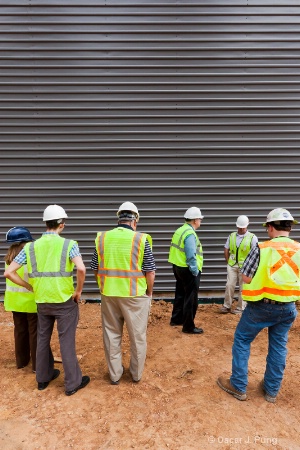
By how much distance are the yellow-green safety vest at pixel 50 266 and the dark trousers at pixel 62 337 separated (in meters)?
0.14

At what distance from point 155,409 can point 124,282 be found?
1.36 meters

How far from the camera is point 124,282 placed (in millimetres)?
3289

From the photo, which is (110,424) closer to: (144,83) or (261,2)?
(144,83)

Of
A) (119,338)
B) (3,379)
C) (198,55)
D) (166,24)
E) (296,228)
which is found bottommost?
(3,379)

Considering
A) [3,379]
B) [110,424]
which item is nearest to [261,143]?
[110,424]

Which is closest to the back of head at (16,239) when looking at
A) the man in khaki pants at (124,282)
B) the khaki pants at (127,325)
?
the man in khaki pants at (124,282)

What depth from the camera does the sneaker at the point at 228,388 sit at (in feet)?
10.9

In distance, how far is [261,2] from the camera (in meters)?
5.81

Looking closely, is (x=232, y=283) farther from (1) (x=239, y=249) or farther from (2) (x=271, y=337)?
(2) (x=271, y=337)

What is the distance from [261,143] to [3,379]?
19.5 feet

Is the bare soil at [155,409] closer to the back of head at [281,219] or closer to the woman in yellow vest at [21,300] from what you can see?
the woman in yellow vest at [21,300]

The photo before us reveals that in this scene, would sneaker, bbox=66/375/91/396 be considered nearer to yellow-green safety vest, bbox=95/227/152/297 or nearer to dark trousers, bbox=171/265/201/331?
yellow-green safety vest, bbox=95/227/152/297

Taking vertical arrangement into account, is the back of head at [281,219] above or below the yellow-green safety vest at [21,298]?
above

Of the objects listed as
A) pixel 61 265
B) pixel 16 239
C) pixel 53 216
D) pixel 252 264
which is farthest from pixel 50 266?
pixel 252 264
